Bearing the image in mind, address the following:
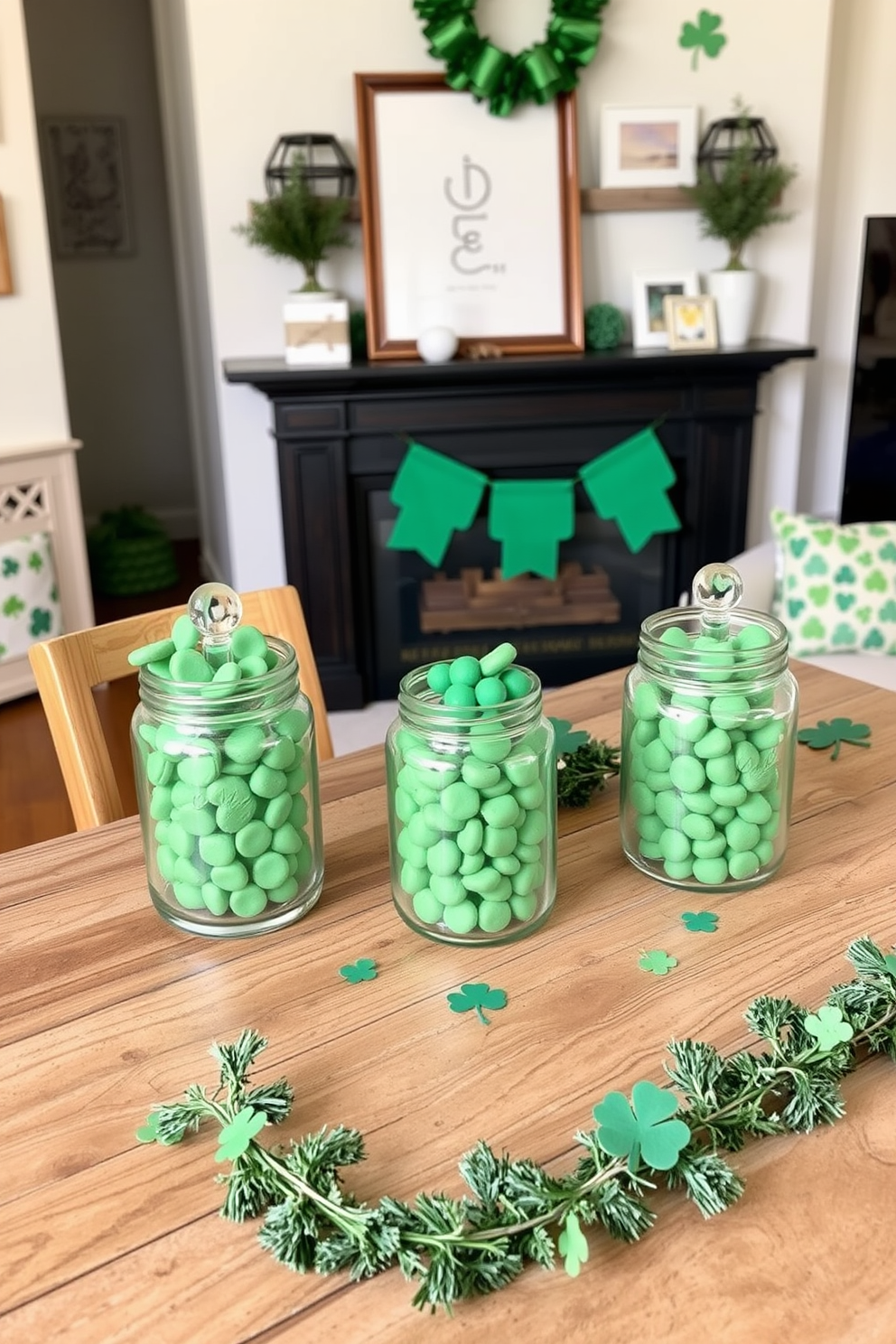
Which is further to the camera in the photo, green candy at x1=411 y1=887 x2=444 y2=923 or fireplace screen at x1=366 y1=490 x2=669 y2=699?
fireplace screen at x1=366 y1=490 x2=669 y2=699

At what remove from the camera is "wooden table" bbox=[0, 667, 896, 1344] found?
616mm

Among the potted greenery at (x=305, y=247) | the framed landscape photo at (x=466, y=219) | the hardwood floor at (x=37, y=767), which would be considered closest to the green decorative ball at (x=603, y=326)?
the framed landscape photo at (x=466, y=219)

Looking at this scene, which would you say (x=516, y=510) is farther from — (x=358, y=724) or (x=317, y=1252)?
(x=317, y=1252)

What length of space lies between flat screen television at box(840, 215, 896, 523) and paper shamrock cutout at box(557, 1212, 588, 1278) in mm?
2539

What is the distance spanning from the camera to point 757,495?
11.6ft

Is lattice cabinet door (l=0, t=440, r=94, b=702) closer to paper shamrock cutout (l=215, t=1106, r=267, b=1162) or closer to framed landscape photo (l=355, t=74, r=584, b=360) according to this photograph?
framed landscape photo (l=355, t=74, r=584, b=360)

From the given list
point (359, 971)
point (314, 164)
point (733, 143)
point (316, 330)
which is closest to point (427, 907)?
point (359, 971)

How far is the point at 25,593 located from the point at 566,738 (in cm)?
257

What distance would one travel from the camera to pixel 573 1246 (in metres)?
0.63

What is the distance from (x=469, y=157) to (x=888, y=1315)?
3005 millimetres

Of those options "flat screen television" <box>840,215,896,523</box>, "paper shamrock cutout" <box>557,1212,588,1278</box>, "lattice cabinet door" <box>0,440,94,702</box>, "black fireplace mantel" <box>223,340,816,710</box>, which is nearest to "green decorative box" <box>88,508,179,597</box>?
"lattice cabinet door" <box>0,440,94,702</box>

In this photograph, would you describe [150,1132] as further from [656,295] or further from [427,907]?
[656,295]

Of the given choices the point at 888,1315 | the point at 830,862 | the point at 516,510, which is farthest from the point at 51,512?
the point at 888,1315

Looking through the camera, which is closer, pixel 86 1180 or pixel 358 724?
pixel 86 1180
